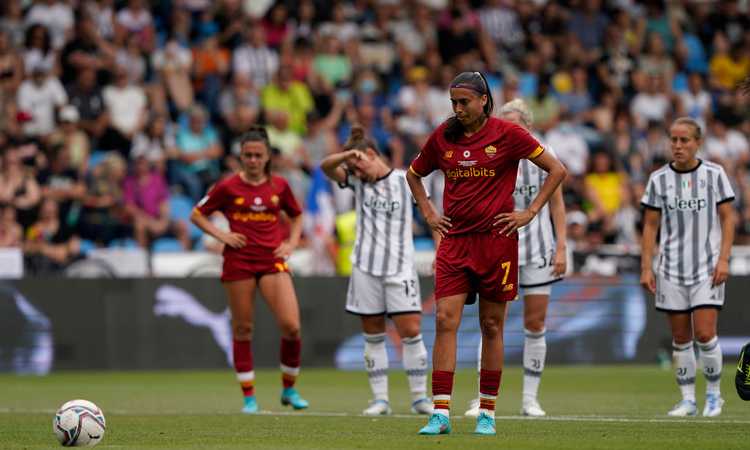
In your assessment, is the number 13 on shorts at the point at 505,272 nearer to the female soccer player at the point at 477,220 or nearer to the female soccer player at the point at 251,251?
the female soccer player at the point at 477,220

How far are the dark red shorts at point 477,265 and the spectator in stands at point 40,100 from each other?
1320cm

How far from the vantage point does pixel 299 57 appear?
952 inches

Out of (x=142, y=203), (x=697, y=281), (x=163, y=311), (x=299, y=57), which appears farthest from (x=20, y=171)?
(x=697, y=281)

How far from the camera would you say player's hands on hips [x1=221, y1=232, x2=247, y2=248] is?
13031mm

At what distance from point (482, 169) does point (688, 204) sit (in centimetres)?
327

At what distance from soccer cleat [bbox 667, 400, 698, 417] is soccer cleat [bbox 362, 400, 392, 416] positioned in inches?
94.1

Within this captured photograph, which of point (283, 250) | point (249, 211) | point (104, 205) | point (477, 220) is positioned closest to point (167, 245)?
point (104, 205)

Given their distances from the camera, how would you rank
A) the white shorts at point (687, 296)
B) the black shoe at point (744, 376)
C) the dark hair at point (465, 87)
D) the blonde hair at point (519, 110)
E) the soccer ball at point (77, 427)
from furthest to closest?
the white shorts at point (687, 296)
the blonde hair at point (519, 110)
the black shoe at point (744, 376)
the dark hair at point (465, 87)
the soccer ball at point (77, 427)

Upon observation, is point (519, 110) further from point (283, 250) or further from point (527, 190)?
point (283, 250)

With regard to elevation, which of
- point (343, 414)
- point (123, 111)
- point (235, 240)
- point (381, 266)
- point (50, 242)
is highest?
point (123, 111)

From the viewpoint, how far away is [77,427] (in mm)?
9203

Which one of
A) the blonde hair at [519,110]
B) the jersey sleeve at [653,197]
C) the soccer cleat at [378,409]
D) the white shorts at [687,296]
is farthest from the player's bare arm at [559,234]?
the soccer cleat at [378,409]

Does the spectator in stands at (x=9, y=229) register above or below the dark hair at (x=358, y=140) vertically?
below

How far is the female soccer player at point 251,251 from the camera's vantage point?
42.9 ft
